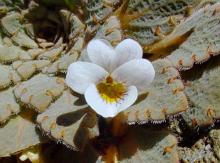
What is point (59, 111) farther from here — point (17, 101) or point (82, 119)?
point (17, 101)

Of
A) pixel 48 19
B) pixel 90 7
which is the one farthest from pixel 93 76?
pixel 48 19

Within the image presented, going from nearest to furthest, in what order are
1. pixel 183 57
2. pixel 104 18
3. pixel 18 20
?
1. pixel 183 57
2. pixel 104 18
3. pixel 18 20

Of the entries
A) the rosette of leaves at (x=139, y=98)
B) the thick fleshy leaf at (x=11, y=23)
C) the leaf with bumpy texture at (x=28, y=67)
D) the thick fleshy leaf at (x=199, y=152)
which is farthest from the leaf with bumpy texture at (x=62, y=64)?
the thick fleshy leaf at (x=199, y=152)

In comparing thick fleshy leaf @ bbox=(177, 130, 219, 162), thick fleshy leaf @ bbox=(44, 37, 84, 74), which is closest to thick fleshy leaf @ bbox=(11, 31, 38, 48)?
thick fleshy leaf @ bbox=(44, 37, 84, 74)

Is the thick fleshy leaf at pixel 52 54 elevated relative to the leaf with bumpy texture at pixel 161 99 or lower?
lower

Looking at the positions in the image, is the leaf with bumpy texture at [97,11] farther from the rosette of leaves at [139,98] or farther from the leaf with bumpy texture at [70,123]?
the leaf with bumpy texture at [70,123]
